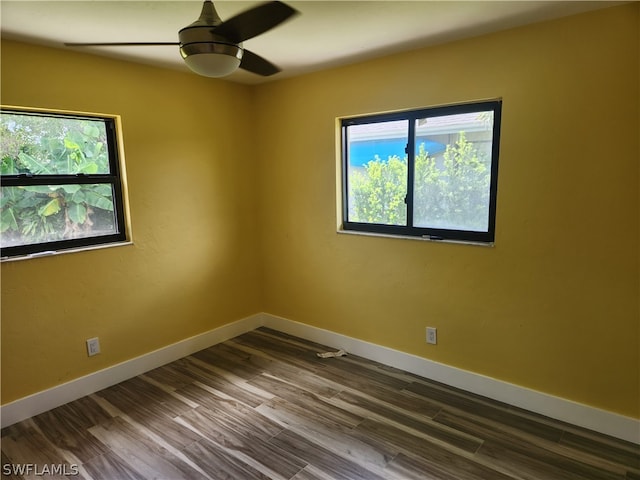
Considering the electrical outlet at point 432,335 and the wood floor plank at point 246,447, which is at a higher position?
the electrical outlet at point 432,335

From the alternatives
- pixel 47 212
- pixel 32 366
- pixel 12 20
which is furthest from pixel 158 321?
pixel 12 20

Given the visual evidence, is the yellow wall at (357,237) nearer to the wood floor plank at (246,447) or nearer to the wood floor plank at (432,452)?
the wood floor plank at (432,452)

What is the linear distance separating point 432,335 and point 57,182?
277 centimetres

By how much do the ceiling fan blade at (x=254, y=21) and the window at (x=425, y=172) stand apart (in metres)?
1.49

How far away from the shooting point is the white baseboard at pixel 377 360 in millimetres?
2293

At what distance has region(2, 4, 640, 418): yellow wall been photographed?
2.15m

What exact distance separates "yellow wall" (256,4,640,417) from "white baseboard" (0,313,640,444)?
2.5 inches

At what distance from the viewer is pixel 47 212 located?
8.47 ft

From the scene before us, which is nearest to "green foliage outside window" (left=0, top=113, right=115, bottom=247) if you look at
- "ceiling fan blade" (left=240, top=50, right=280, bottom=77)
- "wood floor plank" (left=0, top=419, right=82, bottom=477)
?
"wood floor plank" (left=0, top=419, right=82, bottom=477)

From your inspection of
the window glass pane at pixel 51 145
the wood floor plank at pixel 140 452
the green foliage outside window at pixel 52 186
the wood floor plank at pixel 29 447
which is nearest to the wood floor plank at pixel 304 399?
the wood floor plank at pixel 140 452

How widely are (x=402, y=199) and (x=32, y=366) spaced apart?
8.95ft

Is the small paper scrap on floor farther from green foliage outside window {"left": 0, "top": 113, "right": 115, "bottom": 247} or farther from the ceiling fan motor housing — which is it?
the ceiling fan motor housing

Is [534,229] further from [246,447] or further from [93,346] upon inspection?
[93,346]

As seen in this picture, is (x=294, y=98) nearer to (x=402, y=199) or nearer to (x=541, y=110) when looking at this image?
(x=402, y=199)
